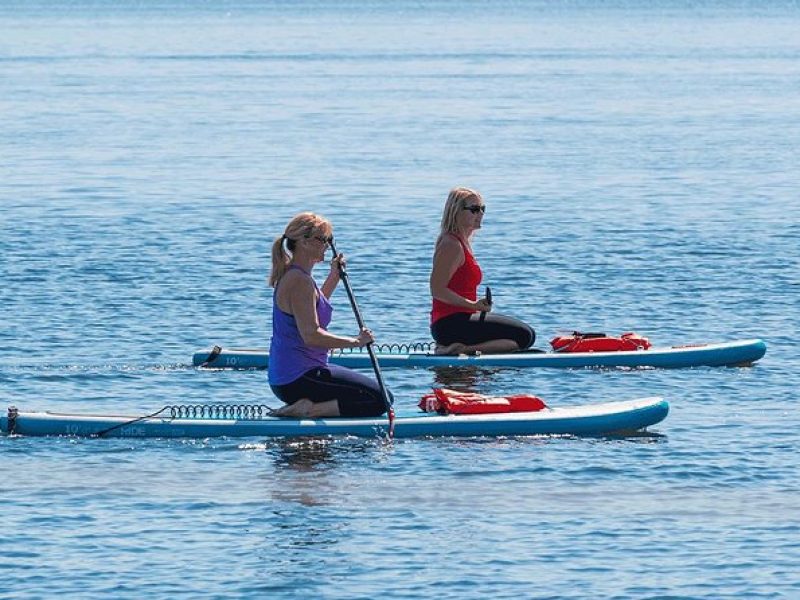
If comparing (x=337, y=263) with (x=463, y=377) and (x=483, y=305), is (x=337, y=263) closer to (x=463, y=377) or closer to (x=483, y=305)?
(x=483, y=305)

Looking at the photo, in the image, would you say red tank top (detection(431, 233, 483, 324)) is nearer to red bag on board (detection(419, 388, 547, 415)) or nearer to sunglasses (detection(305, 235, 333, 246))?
red bag on board (detection(419, 388, 547, 415))

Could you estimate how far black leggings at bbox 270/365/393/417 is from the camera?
18234 mm

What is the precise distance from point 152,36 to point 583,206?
11298cm

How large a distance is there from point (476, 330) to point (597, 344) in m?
1.43

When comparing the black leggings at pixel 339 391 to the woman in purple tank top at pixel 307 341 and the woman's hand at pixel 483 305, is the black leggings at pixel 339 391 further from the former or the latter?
the woman's hand at pixel 483 305

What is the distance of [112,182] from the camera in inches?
1785

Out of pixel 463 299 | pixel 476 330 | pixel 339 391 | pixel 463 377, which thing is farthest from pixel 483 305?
pixel 339 391

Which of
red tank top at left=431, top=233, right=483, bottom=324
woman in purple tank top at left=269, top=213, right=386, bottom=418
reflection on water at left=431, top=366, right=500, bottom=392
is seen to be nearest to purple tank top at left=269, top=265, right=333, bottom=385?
woman in purple tank top at left=269, top=213, right=386, bottom=418

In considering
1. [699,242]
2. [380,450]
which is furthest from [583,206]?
[380,450]

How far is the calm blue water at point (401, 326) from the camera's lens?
15.2 meters

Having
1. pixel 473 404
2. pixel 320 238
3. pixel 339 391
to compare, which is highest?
pixel 320 238

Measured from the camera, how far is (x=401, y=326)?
85.8 ft

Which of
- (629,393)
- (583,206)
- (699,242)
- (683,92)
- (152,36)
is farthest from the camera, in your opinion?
(152,36)

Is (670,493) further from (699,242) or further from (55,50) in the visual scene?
(55,50)
